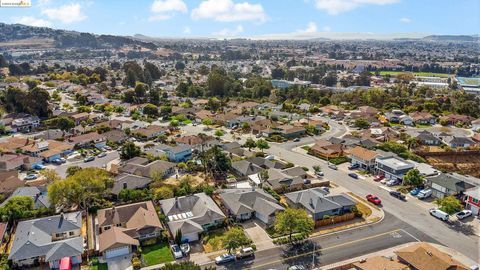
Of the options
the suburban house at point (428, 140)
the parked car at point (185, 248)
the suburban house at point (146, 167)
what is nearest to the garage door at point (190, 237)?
the parked car at point (185, 248)

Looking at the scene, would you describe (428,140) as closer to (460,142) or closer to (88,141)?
(460,142)

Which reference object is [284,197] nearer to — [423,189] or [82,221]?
[423,189]

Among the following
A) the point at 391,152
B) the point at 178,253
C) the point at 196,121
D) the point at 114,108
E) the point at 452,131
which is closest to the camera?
the point at 178,253

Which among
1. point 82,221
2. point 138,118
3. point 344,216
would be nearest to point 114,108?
point 138,118

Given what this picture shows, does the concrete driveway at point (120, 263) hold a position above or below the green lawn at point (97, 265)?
above

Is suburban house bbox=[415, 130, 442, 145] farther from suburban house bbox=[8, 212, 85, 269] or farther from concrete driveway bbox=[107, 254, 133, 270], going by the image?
suburban house bbox=[8, 212, 85, 269]

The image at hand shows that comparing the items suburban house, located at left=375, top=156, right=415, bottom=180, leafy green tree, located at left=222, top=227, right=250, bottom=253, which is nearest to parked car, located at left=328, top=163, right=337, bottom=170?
suburban house, located at left=375, top=156, right=415, bottom=180

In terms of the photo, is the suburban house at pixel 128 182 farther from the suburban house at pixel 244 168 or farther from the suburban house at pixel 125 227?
the suburban house at pixel 244 168
